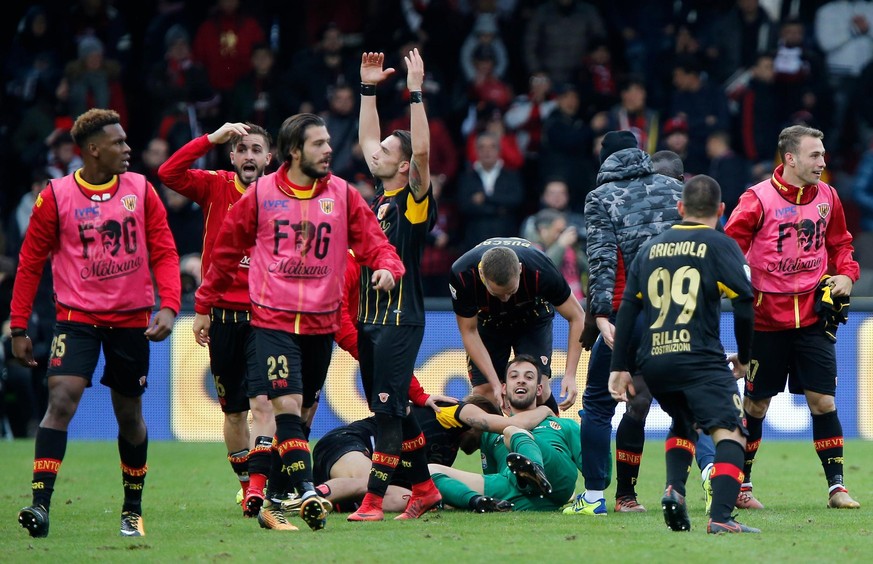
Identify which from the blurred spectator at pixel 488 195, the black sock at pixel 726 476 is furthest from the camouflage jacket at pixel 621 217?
the blurred spectator at pixel 488 195

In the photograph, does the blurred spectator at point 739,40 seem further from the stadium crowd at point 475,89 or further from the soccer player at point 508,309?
the soccer player at point 508,309

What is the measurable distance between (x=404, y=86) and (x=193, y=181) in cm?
899

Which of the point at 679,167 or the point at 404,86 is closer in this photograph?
the point at 679,167

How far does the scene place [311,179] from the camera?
8.31 m

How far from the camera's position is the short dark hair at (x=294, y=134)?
8.27 m

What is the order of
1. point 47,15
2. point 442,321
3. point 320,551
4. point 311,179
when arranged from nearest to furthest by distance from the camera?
point 320,551
point 311,179
point 442,321
point 47,15

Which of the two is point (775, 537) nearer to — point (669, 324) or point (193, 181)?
point (669, 324)

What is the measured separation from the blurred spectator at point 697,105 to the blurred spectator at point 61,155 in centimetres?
756

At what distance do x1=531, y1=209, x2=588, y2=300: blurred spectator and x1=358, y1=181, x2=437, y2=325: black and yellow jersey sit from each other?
279 inches

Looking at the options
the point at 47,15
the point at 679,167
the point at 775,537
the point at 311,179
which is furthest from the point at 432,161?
the point at 775,537

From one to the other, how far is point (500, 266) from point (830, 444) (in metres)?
2.50

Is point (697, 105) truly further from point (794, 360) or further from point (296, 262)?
point (296, 262)

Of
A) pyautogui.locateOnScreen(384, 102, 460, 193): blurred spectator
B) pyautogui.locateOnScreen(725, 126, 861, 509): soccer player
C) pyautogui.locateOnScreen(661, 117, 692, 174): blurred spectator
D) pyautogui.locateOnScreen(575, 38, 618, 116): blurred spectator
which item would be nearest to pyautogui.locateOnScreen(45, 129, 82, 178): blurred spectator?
pyautogui.locateOnScreen(384, 102, 460, 193): blurred spectator

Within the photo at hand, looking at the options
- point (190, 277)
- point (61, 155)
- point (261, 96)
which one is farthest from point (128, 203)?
point (261, 96)
